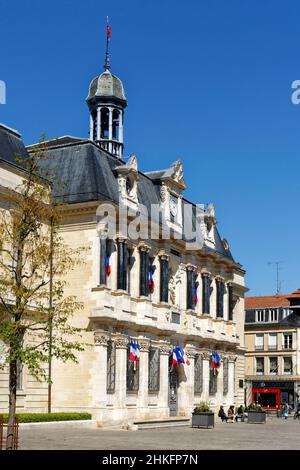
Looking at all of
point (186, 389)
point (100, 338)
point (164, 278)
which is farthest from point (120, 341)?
point (186, 389)

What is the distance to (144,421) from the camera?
1927 inches

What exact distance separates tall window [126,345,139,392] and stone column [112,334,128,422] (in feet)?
3.15

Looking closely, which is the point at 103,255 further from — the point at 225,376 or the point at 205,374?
the point at 225,376

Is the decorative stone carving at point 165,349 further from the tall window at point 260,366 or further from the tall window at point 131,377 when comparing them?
the tall window at point 260,366

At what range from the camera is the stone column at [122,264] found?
4756 cm

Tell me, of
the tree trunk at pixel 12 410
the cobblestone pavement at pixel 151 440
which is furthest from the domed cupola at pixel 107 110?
the tree trunk at pixel 12 410

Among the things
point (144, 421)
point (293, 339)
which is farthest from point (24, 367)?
point (293, 339)

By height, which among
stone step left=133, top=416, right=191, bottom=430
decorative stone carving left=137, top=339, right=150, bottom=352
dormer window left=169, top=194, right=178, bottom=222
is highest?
dormer window left=169, top=194, right=178, bottom=222

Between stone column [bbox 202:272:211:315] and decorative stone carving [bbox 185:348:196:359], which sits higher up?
stone column [bbox 202:272:211:315]

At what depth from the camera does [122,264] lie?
47.8m

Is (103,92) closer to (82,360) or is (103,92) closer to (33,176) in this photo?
(82,360)

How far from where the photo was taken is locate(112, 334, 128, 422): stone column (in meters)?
47.0

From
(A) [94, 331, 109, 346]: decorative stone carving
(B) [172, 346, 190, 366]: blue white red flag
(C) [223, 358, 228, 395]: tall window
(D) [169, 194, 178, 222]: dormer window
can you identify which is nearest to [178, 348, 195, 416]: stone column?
(B) [172, 346, 190, 366]: blue white red flag

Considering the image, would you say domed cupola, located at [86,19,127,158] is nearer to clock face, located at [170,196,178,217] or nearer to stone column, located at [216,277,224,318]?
clock face, located at [170,196,178,217]
